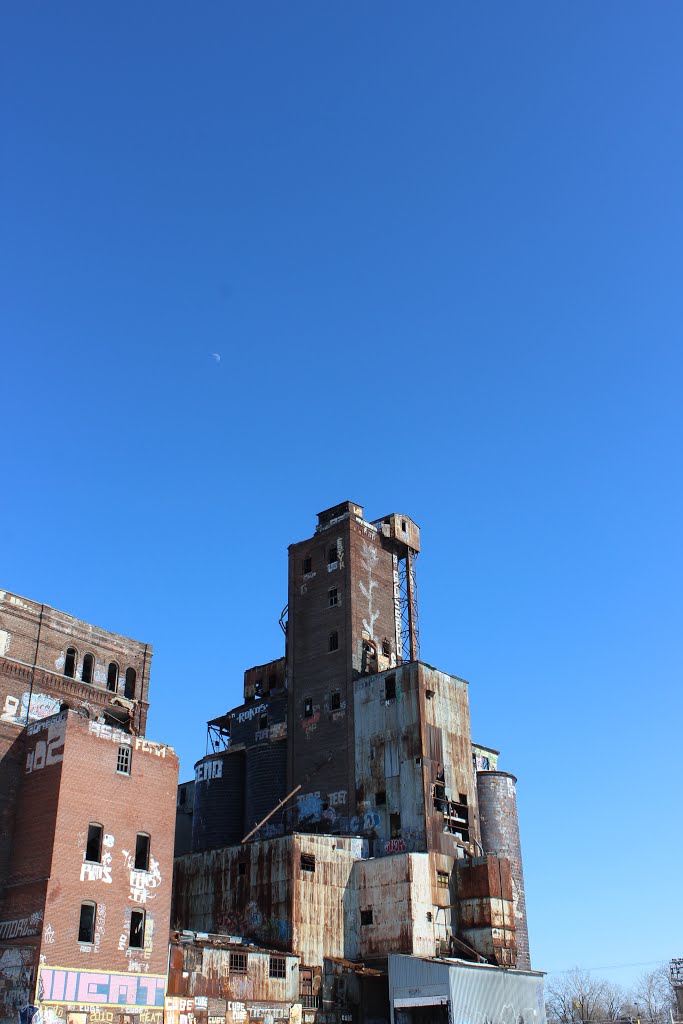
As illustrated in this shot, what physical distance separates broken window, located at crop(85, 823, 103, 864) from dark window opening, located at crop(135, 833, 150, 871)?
195 cm

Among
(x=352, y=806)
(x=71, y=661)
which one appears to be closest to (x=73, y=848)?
(x=71, y=661)

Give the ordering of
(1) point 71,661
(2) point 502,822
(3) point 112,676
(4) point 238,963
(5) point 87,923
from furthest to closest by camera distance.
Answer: (2) point 502,822 < (3) point 112,676 < (1) point 71,661 < (4) point 238,963 < (5) point 87,923

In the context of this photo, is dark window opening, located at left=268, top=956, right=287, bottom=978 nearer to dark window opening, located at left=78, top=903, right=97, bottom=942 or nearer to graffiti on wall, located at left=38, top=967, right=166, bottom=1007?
graffiti on wall, located at left=38, top=967, right=166, bottom=1007

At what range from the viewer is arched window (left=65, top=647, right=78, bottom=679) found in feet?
157

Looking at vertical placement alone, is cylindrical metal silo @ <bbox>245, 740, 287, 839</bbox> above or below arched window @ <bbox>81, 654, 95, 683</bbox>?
below

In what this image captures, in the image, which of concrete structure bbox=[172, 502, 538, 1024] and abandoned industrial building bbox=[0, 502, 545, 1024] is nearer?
abandoned industrial building bbox=[0, 502, 545, 1024]

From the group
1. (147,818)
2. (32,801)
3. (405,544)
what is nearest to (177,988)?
(147,818)

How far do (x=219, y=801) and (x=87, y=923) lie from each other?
28.1 metres

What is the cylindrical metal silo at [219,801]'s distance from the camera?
213 feet

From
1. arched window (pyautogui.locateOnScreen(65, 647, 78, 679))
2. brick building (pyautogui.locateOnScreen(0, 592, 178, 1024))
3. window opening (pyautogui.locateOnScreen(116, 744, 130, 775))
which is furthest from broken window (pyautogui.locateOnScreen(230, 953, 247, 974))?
arched window (pyautogui.locateOnScreen(65, 647, 78, 679))

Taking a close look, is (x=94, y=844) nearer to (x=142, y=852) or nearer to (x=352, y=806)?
(x=142, y=852)

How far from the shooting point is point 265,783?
6375 centimetres

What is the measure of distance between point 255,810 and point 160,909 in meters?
22.7

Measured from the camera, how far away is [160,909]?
41.0 m
